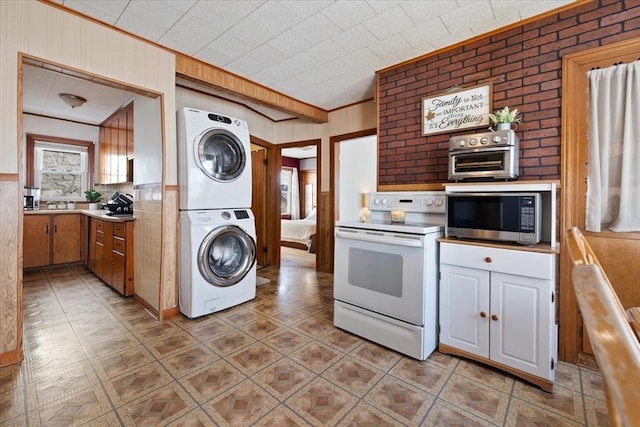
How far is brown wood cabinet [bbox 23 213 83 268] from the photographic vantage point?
165 inches

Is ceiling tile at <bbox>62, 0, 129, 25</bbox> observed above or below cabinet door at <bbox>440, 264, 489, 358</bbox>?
above

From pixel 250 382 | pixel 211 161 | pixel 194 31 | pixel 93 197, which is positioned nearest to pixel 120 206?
pixel 93 197

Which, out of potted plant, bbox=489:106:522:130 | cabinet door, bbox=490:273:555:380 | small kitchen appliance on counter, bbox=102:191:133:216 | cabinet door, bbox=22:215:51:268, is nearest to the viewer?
cabinet door, bbox=490:273:555:380

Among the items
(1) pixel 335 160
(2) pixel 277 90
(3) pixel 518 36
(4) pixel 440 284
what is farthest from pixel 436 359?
(2) pixel 277 90

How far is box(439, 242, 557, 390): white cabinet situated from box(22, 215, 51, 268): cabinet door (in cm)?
538

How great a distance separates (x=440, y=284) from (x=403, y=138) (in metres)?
1.48

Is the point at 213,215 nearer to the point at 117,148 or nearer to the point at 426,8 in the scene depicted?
the point at 426,8

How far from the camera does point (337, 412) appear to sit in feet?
5.07

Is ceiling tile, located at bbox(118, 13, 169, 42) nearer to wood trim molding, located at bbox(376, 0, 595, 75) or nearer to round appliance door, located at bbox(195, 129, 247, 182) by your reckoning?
round appliance door, located at bbox(195, 129, 247, 182)

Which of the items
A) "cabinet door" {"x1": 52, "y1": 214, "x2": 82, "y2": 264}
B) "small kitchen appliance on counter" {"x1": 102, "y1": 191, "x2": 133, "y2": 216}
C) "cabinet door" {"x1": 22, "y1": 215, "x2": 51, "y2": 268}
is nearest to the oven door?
"small kitchen appliance on counter" {"x1": 102, "y1": 191, "x2": 133, "y2": 216}

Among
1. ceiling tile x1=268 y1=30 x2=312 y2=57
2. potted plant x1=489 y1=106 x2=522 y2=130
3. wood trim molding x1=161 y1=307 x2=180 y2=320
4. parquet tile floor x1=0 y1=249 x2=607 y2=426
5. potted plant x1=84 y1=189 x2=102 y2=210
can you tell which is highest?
ceiling tile x1=268 y1=30 x2=312 y2=57

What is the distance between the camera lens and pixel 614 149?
1905mm

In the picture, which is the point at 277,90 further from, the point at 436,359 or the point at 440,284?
the point at 436,359

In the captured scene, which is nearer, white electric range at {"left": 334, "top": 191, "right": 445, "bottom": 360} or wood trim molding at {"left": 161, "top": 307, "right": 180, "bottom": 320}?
white electric range at {"left": 334, "top": 191, "right": 445, "bottom": 360}
